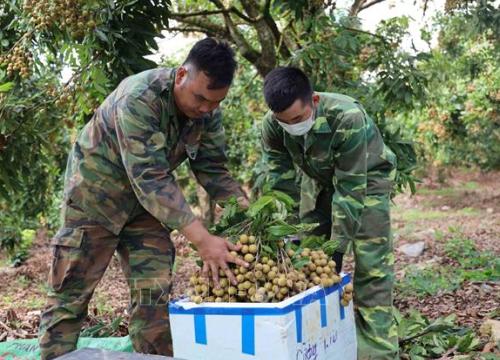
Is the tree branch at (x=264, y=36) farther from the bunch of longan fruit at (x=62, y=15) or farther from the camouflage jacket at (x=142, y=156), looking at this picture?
the camouflage jacket at (x=142, y=156)

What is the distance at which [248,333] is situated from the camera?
8.27ft

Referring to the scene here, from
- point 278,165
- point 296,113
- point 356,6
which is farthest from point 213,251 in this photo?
point 356,6

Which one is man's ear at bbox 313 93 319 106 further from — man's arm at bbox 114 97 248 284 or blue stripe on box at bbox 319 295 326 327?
blue stripe on box at bbox 319 295 326 327

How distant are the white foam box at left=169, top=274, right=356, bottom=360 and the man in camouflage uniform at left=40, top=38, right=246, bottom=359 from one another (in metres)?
0.19

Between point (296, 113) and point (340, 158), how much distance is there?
354 millimetres

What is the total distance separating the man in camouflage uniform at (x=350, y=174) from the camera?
3.26 m

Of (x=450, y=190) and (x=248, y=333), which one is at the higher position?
(x=248, y=333)

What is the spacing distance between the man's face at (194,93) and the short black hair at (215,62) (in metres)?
0.03

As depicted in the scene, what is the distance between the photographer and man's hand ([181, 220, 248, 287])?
8.81 feet

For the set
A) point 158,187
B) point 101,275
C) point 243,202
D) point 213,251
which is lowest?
point 101,275

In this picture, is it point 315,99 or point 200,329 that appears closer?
point 200,329

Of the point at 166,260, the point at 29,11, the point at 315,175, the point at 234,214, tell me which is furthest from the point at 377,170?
the point at 29,11

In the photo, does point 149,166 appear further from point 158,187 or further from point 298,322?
point 298,322

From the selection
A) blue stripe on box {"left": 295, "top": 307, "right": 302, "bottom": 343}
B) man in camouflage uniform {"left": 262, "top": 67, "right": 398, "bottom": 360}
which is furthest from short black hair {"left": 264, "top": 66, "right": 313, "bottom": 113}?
blue stripe on box {"left": 295, "top": 307, "right": 302, "bottom": 343}
